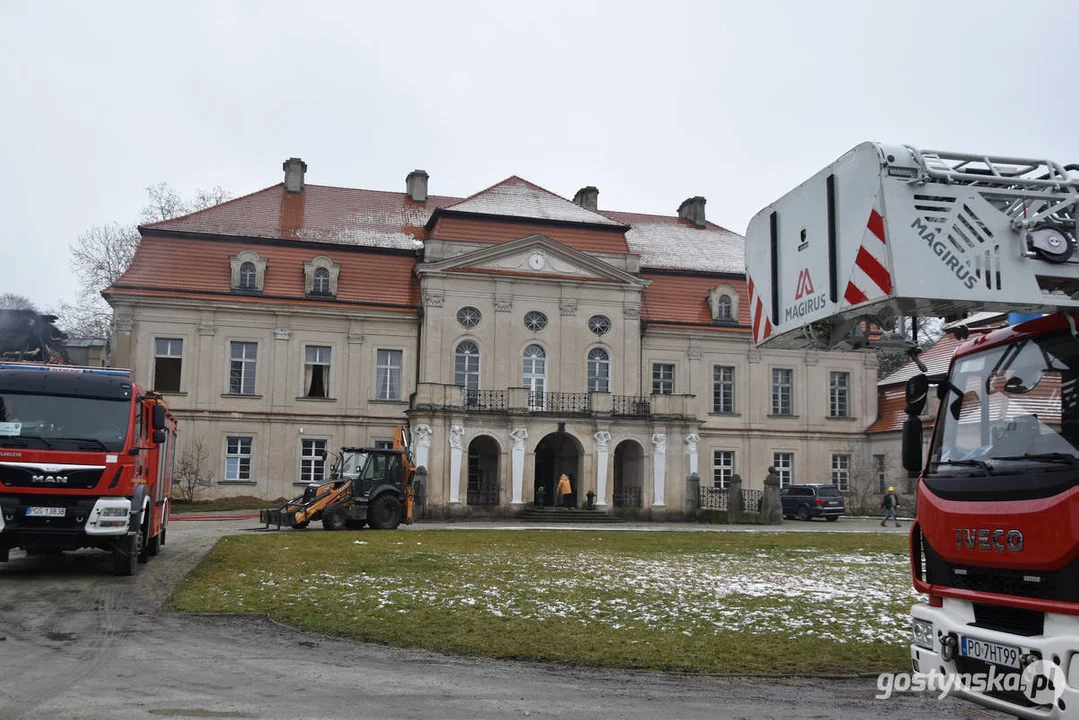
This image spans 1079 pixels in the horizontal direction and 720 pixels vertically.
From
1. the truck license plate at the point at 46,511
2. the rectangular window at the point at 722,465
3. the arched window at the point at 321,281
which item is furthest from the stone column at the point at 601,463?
the truck license plate at the point at 46,511

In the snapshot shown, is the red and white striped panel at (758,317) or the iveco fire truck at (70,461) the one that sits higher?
the red and white striped panel at (758,317)

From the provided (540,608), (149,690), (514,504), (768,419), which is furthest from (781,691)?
(768,419)

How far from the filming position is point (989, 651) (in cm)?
573

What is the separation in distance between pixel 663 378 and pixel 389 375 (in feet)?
37.9

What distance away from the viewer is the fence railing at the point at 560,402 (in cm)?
3469

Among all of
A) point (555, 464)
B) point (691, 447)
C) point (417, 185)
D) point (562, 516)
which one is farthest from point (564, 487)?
point (417, 185)

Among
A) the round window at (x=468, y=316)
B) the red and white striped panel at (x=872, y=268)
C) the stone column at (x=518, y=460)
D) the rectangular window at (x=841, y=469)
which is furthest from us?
the rectangular window at (x=841, y=469)

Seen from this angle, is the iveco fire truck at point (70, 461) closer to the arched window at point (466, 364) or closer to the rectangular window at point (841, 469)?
the arched window at point (466, 364)

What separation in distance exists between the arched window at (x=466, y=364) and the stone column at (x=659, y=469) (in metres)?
7.51

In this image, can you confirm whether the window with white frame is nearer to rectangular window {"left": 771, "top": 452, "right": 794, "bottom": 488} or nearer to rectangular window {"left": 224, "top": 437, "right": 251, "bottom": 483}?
rectangular window {"left": 224, "top": 437, "right": 251, "bottom": 483}

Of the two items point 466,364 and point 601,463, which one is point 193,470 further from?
point 601,463

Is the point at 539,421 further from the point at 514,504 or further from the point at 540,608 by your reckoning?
the point at 540,608

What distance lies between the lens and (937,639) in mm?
6172
